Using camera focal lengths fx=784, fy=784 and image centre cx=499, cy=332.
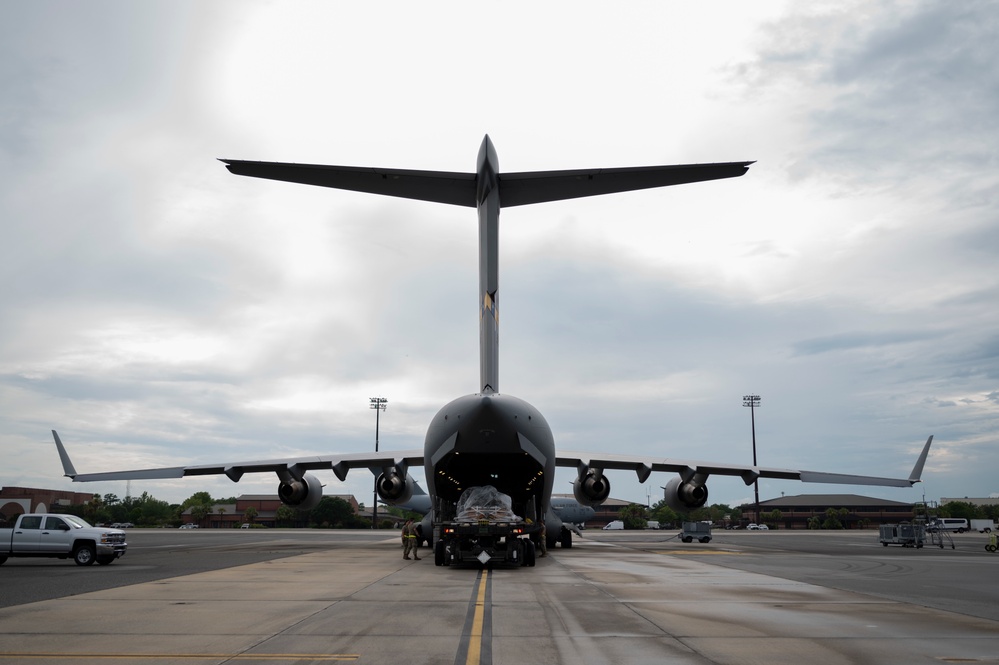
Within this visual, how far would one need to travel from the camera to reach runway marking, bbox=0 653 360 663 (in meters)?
7.01

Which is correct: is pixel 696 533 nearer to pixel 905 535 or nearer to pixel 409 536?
pixel 905 535

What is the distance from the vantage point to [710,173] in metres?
14.7

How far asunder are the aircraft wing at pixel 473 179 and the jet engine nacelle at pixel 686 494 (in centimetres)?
1297

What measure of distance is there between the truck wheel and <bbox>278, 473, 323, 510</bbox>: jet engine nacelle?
27.1 ft

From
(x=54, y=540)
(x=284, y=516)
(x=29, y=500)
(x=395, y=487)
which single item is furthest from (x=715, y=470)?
(x=284, y=516)

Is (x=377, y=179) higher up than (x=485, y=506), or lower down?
higher up

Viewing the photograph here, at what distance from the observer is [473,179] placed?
18.7m

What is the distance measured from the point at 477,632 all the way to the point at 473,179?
12226mm

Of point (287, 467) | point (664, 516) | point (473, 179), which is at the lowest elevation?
point (664, 516)

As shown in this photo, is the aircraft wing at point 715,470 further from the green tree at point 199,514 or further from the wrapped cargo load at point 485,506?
the green tree at point 199,514

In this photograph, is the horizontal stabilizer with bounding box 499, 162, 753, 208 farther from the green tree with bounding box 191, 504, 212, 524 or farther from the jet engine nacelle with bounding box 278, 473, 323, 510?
the green tree with bounding box 191, 504, 212, 524

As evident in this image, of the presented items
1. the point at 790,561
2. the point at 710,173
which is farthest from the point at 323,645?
the point at 790,561

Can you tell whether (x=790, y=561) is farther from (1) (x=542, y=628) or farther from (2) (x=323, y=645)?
(2) (x=323, y=645)

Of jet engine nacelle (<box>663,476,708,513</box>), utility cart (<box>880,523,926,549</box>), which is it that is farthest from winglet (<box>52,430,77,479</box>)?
utility cart (<box>880,523,926,549</box>)
